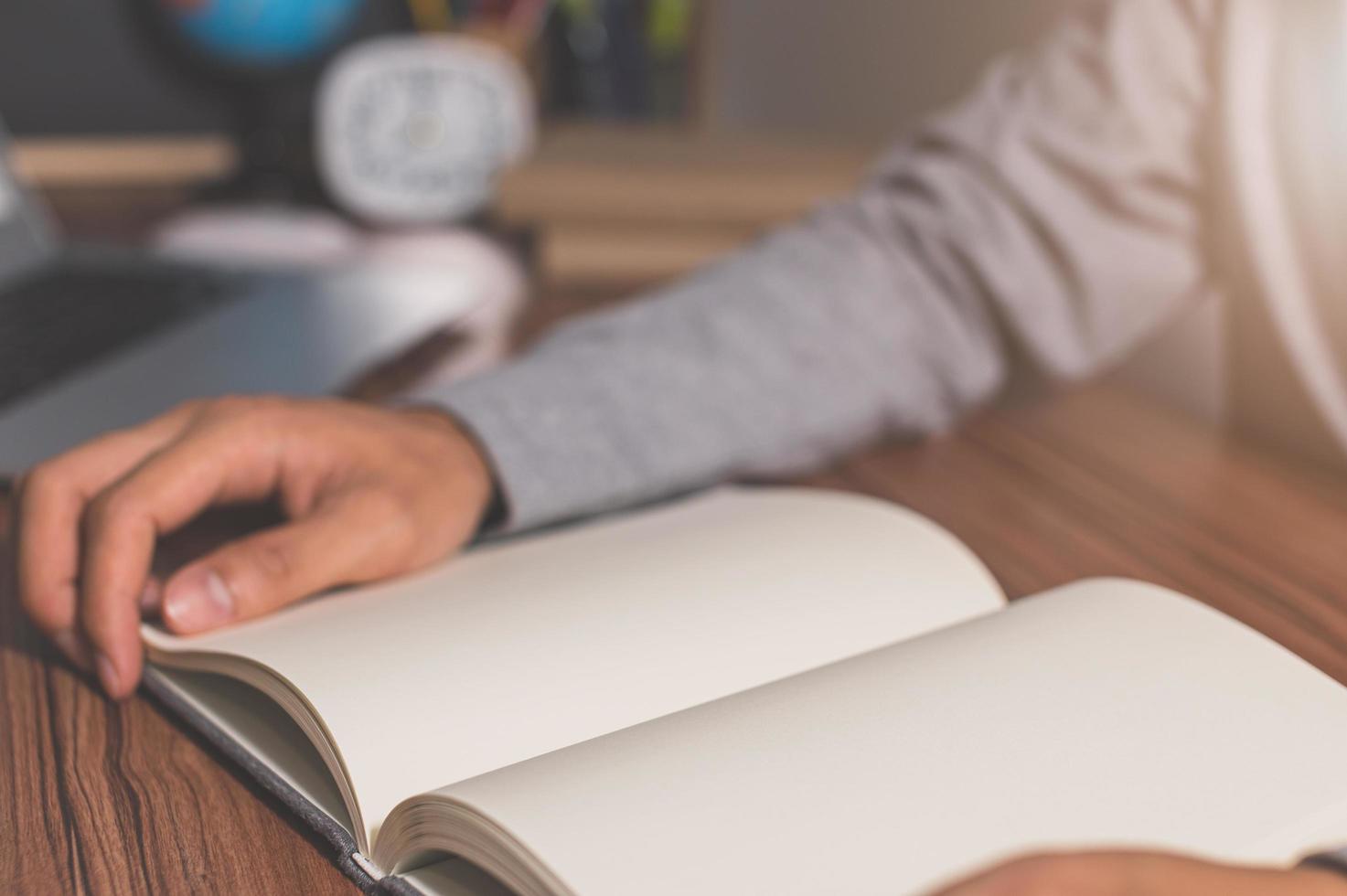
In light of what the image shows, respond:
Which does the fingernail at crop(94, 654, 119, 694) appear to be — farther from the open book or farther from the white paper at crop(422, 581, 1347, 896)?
the white paper at crop(422, 581, 1347, 896)

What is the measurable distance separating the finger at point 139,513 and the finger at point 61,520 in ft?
0.04

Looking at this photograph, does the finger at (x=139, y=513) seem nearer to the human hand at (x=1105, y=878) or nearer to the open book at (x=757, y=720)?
the open book at (x=757, y=720)

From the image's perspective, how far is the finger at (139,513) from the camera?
42cm

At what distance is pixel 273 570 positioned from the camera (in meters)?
0.43

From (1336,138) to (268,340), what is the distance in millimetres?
591

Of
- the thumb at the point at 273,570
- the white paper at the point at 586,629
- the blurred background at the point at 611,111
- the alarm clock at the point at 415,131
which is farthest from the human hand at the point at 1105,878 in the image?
the alarm clock at the point at 415,131

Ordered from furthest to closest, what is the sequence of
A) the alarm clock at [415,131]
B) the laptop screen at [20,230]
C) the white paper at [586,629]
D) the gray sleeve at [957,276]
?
the alarm clock at [415,131], the laptop screen at [20,230], the gray sleeve at [957,276], the white paper at [586,629]

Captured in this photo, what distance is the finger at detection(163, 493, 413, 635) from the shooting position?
42cm

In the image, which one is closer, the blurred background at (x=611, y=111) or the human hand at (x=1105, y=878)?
the human hand at (x=1105, y=878)

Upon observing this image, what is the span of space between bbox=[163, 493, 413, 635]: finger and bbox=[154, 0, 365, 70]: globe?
0.93 metres

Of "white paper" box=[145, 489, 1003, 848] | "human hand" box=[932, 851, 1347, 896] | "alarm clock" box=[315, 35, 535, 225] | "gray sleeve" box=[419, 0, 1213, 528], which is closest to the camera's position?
"human hand" box=[932, 851, 1347, 896]

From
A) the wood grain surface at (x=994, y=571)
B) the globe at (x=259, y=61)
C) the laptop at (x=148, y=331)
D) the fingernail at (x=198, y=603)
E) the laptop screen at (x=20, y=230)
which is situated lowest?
the wood grain surface at (x=994, y=571)

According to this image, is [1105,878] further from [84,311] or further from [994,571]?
[84,311]

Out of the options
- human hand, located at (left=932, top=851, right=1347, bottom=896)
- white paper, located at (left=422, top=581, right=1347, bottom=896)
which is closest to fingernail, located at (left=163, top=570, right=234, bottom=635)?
white paper, located at (left=422, top=581, right=1347, bottom=896)
